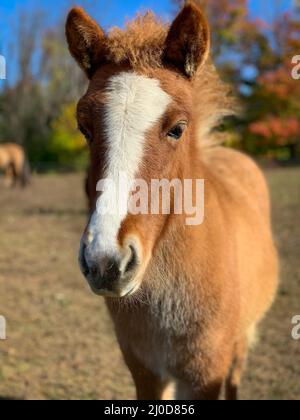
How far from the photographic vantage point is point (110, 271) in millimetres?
1809

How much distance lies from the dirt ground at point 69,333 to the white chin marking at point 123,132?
2707 millimetres

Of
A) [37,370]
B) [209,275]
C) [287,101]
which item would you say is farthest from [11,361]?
[287,101]

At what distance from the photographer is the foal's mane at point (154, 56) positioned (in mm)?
2240

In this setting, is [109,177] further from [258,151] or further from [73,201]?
[258,151]

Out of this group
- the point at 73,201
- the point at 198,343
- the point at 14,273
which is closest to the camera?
the point at 198,343

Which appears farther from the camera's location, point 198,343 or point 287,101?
point 287,101

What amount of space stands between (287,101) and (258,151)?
2.97 meters

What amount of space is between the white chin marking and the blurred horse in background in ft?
61.7

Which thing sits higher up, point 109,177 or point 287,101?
point 287,101

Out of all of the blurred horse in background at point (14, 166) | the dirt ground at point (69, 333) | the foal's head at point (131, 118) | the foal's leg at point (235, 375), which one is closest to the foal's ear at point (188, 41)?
the foal's head at point (131, 118)

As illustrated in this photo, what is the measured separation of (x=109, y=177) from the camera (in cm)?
191

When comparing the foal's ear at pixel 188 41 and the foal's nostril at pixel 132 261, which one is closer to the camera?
the foal's nostril at pixel 132 261

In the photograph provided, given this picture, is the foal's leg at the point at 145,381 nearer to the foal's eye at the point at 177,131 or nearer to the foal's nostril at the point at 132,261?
the foal's nostril at the point at 132,261
